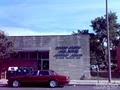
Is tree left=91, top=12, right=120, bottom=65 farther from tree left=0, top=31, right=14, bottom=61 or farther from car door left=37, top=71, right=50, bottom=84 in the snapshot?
car door left=37, top=71, right=50, bottom=84

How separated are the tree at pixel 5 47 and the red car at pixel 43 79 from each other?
8061 millimetres

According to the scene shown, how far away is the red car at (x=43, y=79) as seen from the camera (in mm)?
29016

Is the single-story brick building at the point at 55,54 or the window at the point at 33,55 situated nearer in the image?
the single-story brick building at the point at 55,54

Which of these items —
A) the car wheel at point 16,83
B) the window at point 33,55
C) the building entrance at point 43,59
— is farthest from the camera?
the window at point 33,55

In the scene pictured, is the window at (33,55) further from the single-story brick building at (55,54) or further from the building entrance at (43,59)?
the building entrance at (43,59)

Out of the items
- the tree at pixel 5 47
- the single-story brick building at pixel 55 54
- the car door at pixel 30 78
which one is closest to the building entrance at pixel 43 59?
the single-story brick building at pixel 55 54

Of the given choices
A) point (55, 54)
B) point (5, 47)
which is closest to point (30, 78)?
point (5, 47)

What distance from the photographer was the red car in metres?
29.0

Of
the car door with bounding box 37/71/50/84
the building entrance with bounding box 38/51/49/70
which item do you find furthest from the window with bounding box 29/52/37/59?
the car door with bounding box 37/71/50/84

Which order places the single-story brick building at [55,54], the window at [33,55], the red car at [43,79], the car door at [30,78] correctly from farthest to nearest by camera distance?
1. the window at [33,55]
2. the single-story brick building at [55,54]
3. the car door at [30,78]
4. the red car at [43,79]

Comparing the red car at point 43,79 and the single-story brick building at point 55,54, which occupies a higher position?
the single-story brick building at point 55,54

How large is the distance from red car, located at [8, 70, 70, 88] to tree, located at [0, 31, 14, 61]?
8.06 m

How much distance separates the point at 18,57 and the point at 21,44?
5.19 ft

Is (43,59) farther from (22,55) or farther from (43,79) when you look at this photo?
(43,79)
